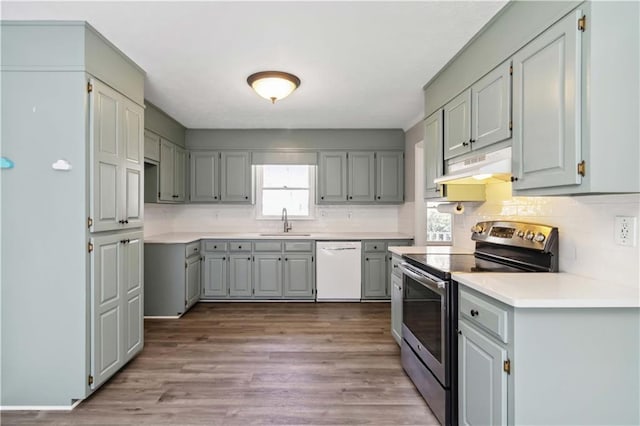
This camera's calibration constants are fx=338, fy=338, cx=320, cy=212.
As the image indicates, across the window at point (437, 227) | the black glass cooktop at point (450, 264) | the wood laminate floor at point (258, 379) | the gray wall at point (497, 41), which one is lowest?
the wood laminate floor at point (258, 379)

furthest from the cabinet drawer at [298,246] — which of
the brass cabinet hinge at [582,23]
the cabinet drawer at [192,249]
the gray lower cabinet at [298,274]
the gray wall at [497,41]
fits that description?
the brass cabinet hinge at [582,23]

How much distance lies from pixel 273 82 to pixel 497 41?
166 centimetres

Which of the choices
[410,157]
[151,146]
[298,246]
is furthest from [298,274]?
[151,146]

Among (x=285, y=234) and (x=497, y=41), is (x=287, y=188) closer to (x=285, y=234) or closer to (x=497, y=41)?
(x=285, y=234)

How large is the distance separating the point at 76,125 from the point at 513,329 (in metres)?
2.61

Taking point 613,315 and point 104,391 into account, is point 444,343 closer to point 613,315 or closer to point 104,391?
point 613,315

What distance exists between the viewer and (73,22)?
2084 mm

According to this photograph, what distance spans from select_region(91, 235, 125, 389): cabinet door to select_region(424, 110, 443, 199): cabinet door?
2551 mm

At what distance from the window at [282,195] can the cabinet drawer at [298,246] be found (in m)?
0.72

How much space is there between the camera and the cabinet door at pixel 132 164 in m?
2.54

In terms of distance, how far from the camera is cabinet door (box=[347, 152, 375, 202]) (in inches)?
191

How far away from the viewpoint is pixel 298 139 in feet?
15.9

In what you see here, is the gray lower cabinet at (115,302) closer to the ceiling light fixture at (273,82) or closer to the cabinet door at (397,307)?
the ceiling light fixture at (273,82)

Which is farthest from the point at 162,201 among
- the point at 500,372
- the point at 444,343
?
the point at 500,372
